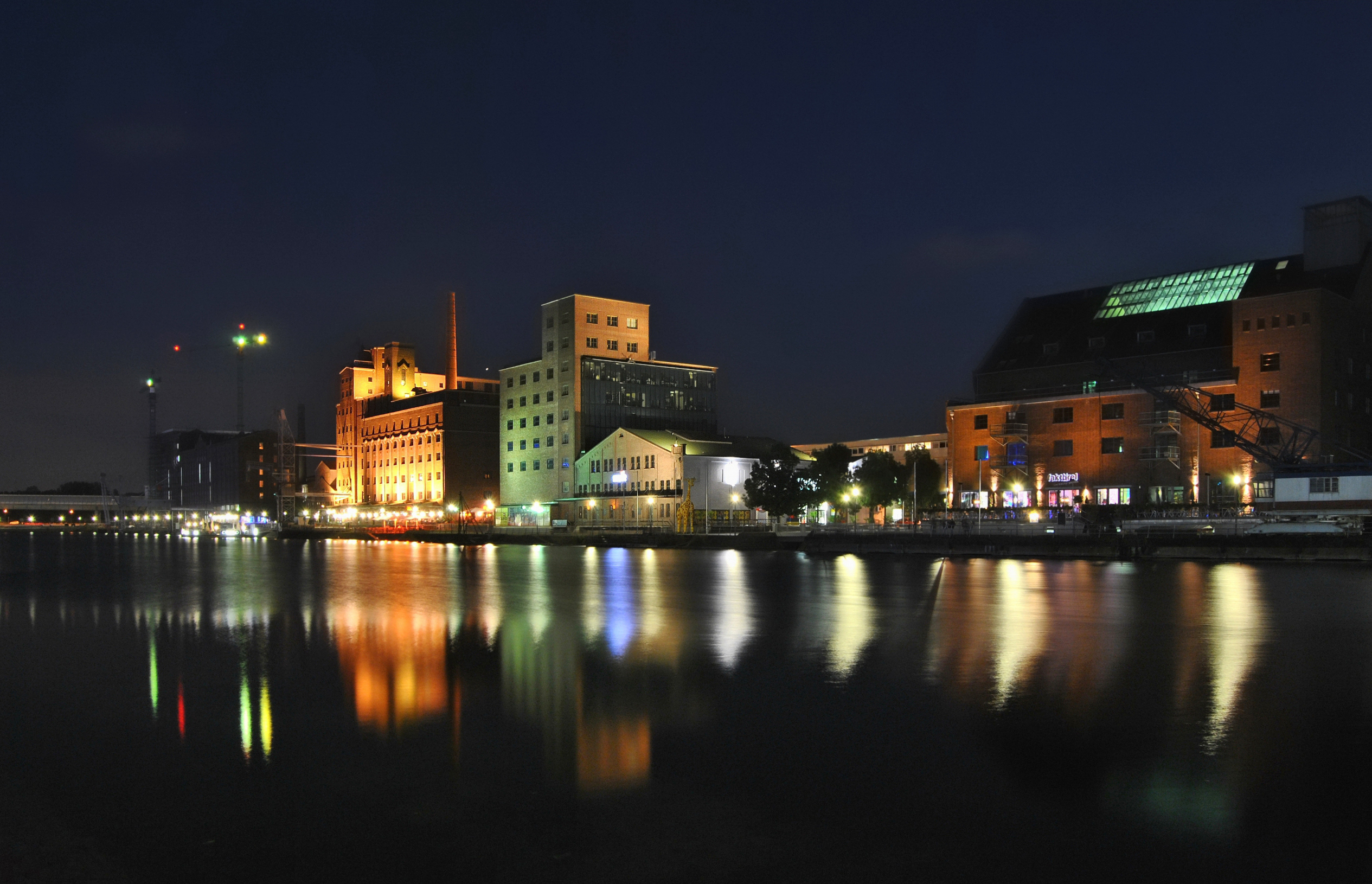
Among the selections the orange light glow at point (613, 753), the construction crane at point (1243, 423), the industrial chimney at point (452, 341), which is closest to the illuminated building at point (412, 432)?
the industrial chimney at point (452, 341)

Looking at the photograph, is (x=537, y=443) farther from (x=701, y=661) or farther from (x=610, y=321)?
(x=701, y=661)

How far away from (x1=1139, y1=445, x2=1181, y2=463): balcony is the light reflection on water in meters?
32.6

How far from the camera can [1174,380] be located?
68.3 meters

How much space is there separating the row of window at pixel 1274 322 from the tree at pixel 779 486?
30.9 metres

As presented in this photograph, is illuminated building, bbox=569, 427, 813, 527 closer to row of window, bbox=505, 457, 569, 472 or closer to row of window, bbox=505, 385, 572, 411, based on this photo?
row of window, bbox=505, 457, 569, 472

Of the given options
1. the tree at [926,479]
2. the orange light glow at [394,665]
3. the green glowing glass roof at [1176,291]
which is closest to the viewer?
the orange light glow at [394,665]

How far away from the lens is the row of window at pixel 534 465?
10156 centimetres

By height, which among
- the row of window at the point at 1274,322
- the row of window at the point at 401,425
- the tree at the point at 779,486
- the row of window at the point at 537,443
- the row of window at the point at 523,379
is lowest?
the tree at the point at 779,486

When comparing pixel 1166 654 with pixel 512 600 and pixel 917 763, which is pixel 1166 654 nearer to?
pixel 917 763

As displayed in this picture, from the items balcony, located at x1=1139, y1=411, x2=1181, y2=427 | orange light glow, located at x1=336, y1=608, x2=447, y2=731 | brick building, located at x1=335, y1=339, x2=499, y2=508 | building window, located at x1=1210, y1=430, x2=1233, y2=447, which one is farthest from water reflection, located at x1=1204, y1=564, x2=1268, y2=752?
brick building, located at x1=335, y1=339, x2=499, y2=508

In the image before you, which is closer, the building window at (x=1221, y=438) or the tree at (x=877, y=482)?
the building window at (x=1221, y=438)

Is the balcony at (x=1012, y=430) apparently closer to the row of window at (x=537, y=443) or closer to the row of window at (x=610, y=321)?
the row of window at (x=537, y=443)

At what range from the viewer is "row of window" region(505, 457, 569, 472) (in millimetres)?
101562

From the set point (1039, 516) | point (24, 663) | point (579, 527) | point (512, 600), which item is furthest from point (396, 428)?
point (24, 663)
